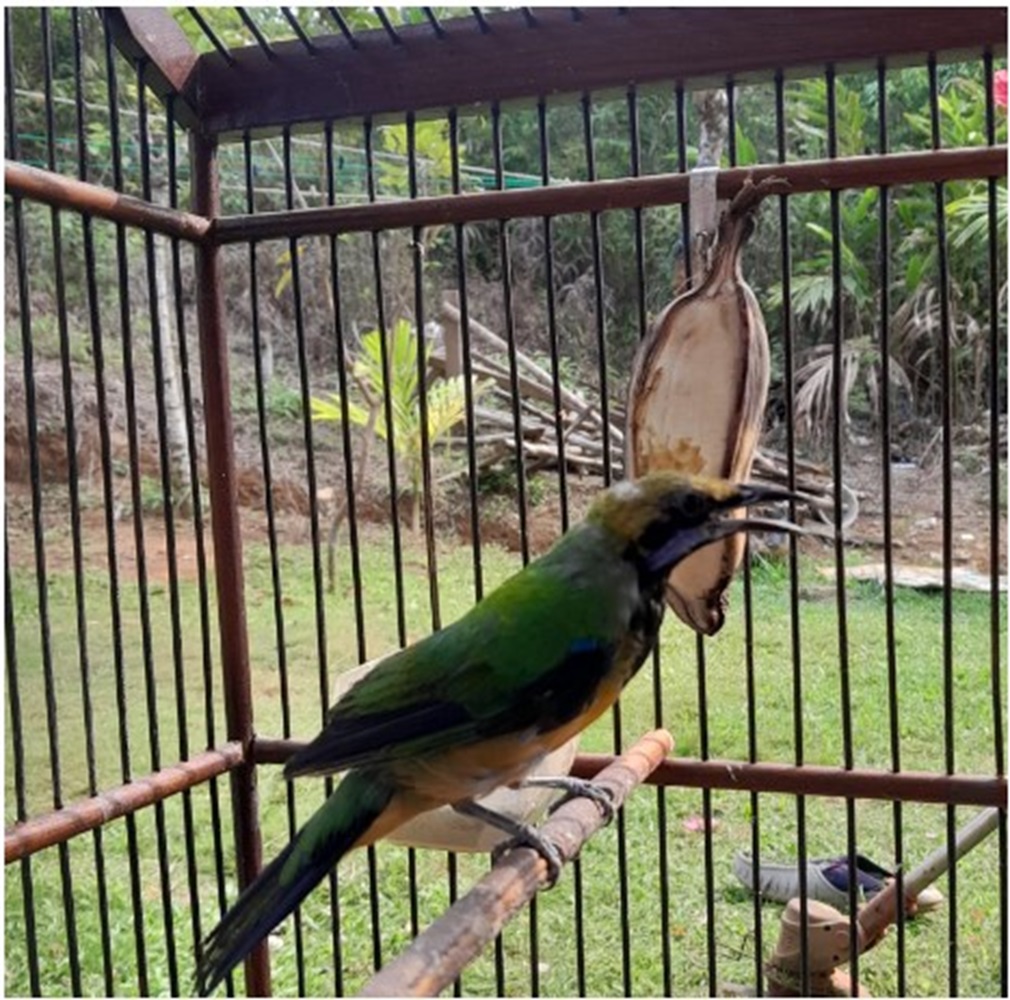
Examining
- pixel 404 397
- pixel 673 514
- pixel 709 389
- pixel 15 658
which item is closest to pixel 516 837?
pixel 673 514

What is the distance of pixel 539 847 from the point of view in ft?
3.21

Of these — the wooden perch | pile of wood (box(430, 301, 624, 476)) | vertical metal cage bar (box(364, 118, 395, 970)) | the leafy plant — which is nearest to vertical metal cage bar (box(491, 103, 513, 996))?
vertical metal cage bar (box(364, 118, 395, 970))

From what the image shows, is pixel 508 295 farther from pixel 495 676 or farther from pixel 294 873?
pixel 294 873

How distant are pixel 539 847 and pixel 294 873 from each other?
0.66 feet

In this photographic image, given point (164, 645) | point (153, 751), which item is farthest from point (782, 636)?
point (153, 751)

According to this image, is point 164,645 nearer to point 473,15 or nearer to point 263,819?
point 263,819

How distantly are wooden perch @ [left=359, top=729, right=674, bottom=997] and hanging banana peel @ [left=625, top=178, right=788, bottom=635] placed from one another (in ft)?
0.68

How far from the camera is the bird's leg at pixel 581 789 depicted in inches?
42.8

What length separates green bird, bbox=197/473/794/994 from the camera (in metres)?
0.88

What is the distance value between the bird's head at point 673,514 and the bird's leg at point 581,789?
280 mm

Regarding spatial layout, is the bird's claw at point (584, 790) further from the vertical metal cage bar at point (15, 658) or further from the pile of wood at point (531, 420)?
the pile of wood at point (531, 420)

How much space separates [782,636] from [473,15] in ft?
9.38

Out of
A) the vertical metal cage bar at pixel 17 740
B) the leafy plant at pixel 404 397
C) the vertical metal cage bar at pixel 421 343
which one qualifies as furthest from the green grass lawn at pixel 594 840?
the leafy plant at pixel 404 397

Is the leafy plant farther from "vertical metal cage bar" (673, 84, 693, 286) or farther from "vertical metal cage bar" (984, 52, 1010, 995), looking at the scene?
"vertical metal cage bar" (984, 52, 1010, 995)
